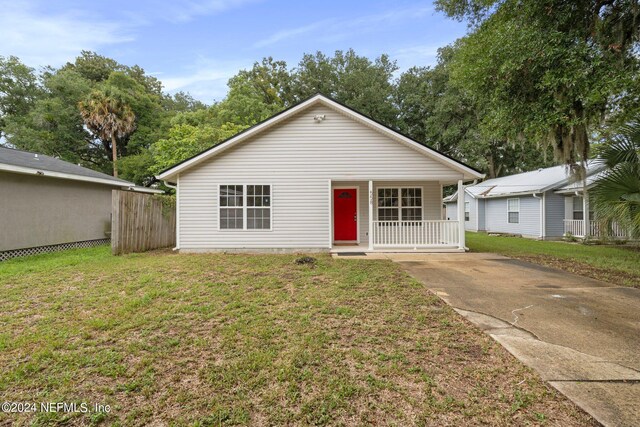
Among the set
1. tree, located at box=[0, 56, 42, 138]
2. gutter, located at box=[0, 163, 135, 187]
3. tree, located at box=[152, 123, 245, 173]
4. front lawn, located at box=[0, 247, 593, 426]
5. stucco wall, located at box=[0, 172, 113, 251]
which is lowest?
front lawn, located at box=[0, 247, 593, 426]

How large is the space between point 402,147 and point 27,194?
12324 millimetres

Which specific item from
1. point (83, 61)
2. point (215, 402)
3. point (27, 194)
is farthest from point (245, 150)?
point (83, 61)

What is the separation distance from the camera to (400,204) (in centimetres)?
1134

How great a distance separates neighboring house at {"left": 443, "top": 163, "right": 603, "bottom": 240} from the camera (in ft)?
47.6

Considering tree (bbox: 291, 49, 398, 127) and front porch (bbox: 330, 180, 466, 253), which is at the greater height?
tree (bbox: 291, 49, 398, 127)

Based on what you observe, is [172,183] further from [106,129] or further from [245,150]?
[106,129]

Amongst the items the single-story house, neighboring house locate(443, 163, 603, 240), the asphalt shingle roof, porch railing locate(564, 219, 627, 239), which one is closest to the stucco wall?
the single-story house

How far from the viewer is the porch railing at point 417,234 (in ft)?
34.1

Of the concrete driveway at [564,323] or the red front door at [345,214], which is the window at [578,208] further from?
the red front door at [345,214]

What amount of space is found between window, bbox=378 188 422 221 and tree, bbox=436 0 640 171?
420 centimetres

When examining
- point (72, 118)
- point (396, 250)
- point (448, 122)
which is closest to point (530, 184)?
point (396, 250)

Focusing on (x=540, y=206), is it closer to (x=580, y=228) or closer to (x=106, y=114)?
(x=580, y=228)

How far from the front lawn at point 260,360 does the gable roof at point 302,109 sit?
209 inches

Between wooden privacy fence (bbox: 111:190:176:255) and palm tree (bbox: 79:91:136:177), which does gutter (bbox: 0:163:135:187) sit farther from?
palm tree (bbox: 79:91:136:177)
